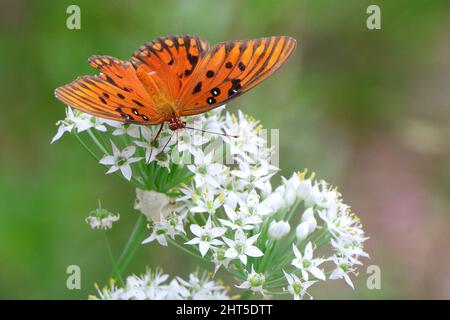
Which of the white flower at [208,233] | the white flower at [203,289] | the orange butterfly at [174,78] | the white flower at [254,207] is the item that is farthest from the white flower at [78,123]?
the white flower at [203,289]

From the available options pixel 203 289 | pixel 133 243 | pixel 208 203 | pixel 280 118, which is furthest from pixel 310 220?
pixel 280 118

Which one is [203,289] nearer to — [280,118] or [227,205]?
[227,205]

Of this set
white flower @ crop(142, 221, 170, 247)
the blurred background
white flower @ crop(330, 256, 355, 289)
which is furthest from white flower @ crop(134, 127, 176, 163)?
the blurred background

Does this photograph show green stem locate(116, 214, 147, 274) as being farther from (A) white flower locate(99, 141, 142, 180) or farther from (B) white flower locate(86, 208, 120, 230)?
(A) white flower locate(99, 141, 142, 180)

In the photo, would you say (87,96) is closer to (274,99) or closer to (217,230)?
(217,230)
